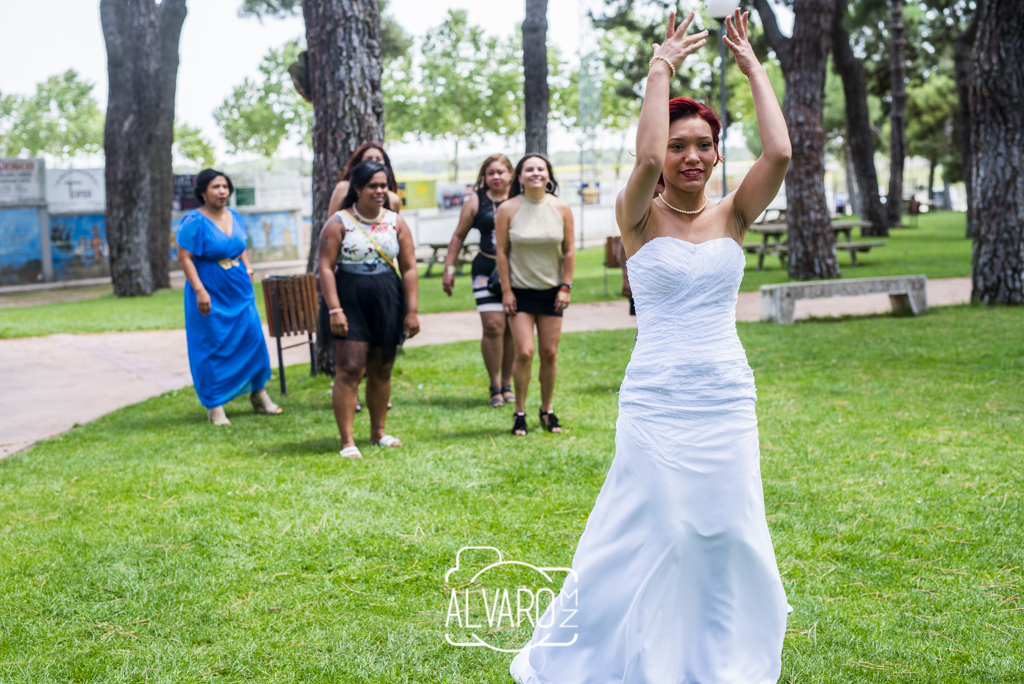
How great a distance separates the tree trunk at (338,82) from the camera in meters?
8.84

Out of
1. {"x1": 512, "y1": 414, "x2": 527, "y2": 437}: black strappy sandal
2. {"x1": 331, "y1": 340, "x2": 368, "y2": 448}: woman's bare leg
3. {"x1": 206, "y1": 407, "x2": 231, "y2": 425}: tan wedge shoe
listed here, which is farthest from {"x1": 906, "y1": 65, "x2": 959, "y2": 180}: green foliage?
{"x1": 331, "y1": 340, "x2": 368, "y2": 448}: woman's bare leg

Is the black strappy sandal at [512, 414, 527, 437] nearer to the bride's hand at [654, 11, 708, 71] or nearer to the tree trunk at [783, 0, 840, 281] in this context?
the bride's hand at [654, 11, 708, 71]

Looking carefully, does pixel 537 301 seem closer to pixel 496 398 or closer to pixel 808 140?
pixel 496 398

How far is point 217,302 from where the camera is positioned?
7.67 meters

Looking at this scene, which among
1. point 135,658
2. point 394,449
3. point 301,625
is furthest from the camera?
point 394,449

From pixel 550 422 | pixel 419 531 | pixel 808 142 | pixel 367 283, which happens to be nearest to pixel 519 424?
pixel 550 422

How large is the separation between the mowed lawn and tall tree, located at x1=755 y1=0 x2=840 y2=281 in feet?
3.41

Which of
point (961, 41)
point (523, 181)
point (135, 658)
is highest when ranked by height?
point (961, 41)

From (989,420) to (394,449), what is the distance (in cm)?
418

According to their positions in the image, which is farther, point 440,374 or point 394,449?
point 440,374

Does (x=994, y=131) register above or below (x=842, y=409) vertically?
above

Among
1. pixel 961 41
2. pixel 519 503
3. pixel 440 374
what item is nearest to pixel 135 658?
pixel 519 503

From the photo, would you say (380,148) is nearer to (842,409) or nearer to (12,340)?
(842,409)

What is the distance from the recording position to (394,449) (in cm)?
632
